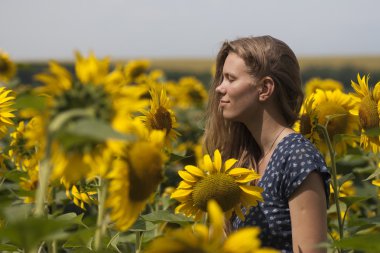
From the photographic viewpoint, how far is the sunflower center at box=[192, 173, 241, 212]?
176 cm

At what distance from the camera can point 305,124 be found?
7.30ft

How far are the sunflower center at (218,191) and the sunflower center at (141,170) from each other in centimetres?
71

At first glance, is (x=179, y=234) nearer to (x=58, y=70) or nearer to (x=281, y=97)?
(x=58, y=70)

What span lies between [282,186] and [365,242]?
3.09ft

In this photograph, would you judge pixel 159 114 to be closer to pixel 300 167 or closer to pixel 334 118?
pixel 300 167

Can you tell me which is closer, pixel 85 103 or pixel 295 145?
pixel 85 103

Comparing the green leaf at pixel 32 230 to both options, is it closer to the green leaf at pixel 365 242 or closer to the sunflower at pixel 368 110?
the green leaf at pixel 365 242

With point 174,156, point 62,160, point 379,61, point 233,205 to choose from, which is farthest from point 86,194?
point 379,61

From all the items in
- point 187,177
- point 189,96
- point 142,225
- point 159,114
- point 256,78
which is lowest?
point 189,96

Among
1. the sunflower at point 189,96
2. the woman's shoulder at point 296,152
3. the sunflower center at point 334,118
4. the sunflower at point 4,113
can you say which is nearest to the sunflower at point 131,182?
the sunflower at point 4,113

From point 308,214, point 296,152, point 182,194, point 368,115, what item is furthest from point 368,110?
point 182,194

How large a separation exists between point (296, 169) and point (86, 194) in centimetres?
55

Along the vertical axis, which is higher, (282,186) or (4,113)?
(4,113)

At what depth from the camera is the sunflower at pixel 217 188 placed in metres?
1.76
